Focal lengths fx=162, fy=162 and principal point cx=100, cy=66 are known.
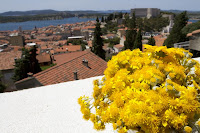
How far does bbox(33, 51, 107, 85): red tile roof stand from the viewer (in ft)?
20.3

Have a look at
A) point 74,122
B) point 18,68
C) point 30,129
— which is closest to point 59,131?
point 74,122

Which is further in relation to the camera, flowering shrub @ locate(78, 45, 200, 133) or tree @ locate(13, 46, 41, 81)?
tree @ locate(13, 46, 41, 81)

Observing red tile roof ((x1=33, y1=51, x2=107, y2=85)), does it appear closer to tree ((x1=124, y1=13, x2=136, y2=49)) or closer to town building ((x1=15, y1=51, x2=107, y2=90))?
town building ((x1=15, y1=51, x2=107, y2=90))

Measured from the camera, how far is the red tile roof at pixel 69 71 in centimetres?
618

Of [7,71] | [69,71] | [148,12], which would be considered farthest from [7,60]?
[148,12]

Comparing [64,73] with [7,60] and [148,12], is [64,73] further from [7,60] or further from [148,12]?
[148,12]

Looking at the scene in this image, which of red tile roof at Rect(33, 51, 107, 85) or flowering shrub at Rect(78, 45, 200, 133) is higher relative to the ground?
flowering shrub at Rect(78, 45, 200, 133)

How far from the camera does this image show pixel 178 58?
1.18 meters

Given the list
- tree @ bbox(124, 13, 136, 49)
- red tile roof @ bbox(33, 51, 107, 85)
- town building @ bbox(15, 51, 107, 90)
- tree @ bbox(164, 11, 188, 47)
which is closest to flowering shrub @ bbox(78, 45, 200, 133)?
town building @ bbox(15, 51, 107, 90)

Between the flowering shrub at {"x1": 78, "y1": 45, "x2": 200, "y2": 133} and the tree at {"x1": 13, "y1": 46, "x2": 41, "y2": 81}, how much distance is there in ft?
48.6

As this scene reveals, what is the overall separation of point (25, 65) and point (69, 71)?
9410 millimetres

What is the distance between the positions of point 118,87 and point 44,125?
3.63 ft

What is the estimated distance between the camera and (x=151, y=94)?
2.96ft

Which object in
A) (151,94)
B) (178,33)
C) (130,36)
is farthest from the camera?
(130,36)
